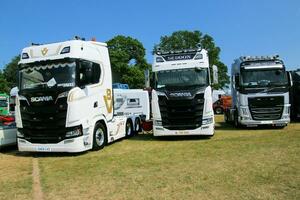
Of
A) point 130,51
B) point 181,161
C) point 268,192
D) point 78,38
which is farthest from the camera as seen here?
point 130,51

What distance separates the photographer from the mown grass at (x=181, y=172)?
24.5 ft

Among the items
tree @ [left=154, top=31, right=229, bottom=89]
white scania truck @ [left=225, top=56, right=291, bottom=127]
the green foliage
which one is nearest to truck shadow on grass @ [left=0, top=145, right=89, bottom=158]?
white scania truck @ [left=225, top=56, right=291, bottom=127]

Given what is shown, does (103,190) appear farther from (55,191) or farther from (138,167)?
(138,167)

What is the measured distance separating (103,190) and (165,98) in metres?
7.83

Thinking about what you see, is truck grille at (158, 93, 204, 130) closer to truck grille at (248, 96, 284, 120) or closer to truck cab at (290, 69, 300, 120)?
truck grille at (248, 96, 284, 120)

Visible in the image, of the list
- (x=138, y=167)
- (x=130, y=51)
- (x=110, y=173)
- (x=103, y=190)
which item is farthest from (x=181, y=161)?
(x=130, y=51)

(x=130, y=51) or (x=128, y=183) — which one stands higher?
(x=130, y=51)

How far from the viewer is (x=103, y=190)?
7953 millimetres

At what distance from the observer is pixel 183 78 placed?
51.5 ft

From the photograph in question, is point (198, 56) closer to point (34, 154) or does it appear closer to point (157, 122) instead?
point (157, 122)

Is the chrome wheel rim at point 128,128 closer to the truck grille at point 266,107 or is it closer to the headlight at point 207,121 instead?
the headlight at point 207,121

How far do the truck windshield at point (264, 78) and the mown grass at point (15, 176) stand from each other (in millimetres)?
10128

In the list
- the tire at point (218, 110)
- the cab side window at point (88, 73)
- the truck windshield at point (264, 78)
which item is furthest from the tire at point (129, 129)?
the tire at point (218, 110)

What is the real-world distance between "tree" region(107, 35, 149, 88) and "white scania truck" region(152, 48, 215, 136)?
4598 centimetres
